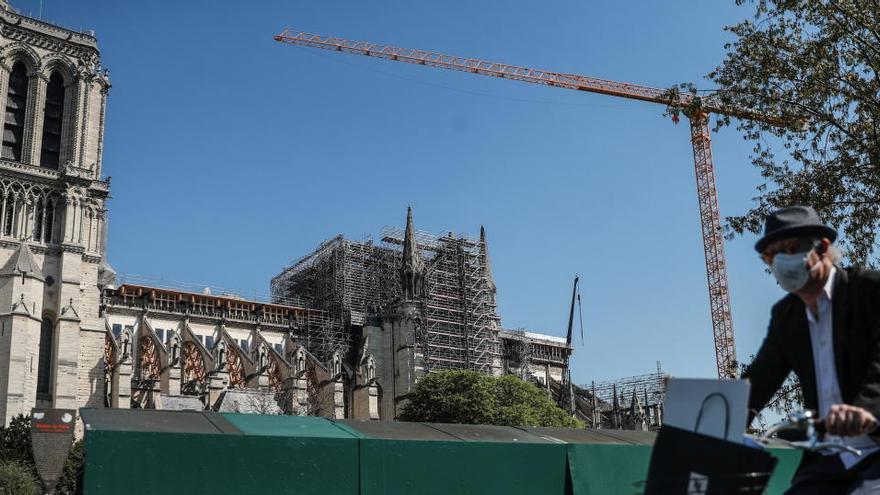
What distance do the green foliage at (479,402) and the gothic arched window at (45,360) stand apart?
21.0 metres

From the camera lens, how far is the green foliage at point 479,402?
52031 mm

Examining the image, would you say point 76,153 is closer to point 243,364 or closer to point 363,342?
point 243,364

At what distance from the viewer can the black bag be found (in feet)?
10.0

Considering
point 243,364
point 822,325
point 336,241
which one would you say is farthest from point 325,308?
point 822,325

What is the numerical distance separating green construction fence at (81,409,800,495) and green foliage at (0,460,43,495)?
2404 cm

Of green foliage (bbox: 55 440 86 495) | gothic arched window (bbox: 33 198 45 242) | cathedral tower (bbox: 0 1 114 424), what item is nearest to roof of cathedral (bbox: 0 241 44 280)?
cathedral tower (bbox: 0 1 114 424)

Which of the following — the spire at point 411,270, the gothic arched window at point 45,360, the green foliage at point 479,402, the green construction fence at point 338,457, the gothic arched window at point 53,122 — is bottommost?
the green construction fence at point 338,457

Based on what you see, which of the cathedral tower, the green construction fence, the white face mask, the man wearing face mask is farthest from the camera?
the cathedral tower

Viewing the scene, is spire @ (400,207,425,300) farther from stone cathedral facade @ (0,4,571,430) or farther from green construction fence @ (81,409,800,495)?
green construction fence @ (81,409,800,495)

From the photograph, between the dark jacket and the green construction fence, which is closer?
the dark jacket

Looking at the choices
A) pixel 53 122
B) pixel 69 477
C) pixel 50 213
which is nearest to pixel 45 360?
pixel 50 213

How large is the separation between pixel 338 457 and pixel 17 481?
26457 millimetres

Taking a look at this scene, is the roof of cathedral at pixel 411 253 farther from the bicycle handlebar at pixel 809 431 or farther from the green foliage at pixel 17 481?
the bicycle handlebar at pixel 809 431

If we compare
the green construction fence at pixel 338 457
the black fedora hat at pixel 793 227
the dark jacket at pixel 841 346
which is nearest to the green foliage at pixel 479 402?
the green construction fence at pixel 338 457
